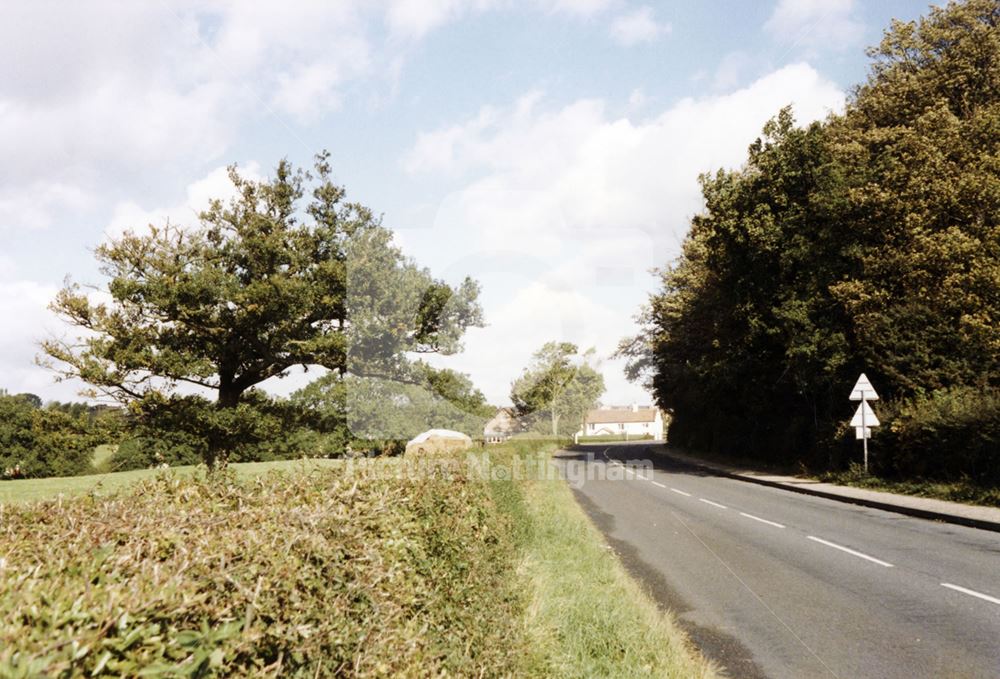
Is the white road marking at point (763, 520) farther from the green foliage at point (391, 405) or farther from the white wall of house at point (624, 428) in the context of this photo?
the white wall of house at point (624, 428)

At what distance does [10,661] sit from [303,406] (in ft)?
95.8

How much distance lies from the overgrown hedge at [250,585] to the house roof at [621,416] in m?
128

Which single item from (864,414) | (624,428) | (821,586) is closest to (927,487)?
(864,414)

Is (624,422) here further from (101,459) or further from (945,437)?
(945,437)

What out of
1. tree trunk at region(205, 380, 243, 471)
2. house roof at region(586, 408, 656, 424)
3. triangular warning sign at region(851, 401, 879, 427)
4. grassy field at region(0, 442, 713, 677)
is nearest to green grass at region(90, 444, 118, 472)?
tree trunk at region(205, 380, 243, 471)

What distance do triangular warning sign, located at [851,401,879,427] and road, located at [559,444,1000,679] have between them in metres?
3.73

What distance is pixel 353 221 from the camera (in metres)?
34.8

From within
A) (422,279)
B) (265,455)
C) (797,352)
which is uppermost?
(422,279)

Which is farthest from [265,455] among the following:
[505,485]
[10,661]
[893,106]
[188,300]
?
[10,661]

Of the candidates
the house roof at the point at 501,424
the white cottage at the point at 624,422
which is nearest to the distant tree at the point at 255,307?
the house roof at the point at 501,424

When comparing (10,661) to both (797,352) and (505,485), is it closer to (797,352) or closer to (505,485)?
(505,485)

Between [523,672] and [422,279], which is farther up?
[422,279]

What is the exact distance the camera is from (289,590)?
7.45ft

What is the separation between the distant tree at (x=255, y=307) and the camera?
2647 centimetres
